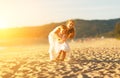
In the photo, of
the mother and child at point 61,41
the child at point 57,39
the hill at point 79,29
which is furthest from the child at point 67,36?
→ the hill at point 79,29

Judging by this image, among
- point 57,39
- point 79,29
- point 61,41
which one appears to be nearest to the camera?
point 61,41

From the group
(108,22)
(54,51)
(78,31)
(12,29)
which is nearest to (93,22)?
(108,22)

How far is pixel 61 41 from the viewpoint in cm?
1427

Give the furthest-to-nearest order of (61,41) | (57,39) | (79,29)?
(79,29)
(57,39)
(61,41)

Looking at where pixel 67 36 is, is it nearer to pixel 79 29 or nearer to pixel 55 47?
pixel 55 47

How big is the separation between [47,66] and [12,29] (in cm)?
10569

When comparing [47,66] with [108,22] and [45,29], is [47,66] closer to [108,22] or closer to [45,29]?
[45,29]

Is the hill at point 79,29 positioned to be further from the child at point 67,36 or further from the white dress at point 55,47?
the child at point 67,36

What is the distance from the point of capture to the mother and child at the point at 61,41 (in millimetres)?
14086

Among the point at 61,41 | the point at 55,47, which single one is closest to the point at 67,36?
the point at 61,41

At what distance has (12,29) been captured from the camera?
4628 inches

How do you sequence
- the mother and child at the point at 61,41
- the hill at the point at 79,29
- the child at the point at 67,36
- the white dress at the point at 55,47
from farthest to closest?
the hill at the point at 79,29 < the white dress at the point at 55,47 < the mother and child at the point at 61,41 < the child at the point at 67,36

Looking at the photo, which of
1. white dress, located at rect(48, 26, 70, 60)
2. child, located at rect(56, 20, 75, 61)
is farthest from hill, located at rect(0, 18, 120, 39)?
child, located at rect(56, 20, 75, 61)

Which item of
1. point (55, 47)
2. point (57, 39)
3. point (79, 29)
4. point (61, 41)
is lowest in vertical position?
point (55, 47)
